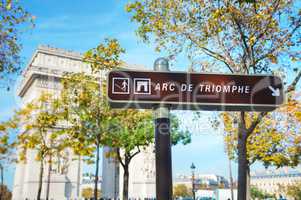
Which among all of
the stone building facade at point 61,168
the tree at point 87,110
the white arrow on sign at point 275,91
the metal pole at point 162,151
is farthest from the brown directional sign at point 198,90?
the stone building facade at point 61,168

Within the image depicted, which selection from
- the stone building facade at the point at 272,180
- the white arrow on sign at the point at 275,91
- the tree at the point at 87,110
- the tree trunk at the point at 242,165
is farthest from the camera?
the stone building facade at the point at 272,180

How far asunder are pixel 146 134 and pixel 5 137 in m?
15.9

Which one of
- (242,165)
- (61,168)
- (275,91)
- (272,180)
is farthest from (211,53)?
(272,180)

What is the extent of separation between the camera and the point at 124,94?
12.9 ft

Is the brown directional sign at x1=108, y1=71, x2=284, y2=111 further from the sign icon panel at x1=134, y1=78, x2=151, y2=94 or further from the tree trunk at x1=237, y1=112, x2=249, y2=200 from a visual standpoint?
the tree trunk at x1=237, y1=112, x2=249, y2=200

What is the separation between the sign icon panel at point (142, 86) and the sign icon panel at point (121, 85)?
0.31 feet

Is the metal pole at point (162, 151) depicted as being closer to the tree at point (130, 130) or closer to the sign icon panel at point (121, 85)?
the sign icon panel at point (121, 85)

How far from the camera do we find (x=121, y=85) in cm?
396

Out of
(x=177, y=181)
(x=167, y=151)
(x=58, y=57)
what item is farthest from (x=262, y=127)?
(x=177, y=181)

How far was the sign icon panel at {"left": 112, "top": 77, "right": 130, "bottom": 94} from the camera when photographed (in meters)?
3.95

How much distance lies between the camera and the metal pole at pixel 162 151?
12.7 feet

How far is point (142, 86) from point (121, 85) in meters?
0.25

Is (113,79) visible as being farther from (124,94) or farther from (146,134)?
(146,134)

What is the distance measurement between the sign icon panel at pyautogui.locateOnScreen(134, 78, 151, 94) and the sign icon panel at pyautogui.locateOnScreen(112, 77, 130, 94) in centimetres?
9
